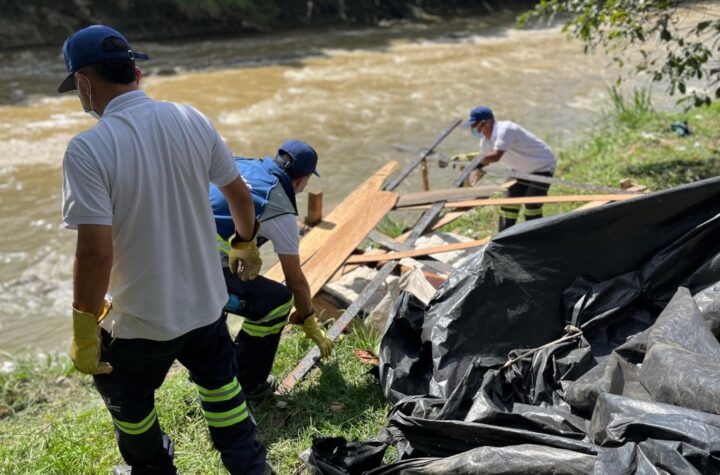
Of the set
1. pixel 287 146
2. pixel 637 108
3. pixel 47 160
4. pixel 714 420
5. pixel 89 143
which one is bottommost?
pixel 47 160

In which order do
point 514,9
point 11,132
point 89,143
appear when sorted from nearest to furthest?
point 89,143, point 11,132, point 514,9

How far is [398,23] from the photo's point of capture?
18.3 meters

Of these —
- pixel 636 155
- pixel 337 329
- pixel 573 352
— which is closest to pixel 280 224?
pixel 337 329

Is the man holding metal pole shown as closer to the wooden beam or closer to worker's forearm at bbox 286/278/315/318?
the wooden beam

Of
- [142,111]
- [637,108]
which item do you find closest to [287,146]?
[142,111]

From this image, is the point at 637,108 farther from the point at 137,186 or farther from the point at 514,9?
the point at 514,9

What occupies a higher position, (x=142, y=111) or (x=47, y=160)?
(x=142, y=111)

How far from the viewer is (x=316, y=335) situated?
3342 millimetres

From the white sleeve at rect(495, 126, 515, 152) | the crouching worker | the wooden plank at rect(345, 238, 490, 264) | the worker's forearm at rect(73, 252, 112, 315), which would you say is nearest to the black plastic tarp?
the crouching worker

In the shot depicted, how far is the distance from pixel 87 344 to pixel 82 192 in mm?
549

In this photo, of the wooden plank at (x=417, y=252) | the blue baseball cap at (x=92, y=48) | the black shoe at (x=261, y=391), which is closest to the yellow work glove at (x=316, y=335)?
the black shoe at (x=261, y=391)

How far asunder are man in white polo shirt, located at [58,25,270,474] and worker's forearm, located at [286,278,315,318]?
65 centimetres

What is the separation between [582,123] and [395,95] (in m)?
3.28

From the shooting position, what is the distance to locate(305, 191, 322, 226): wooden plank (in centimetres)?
470
